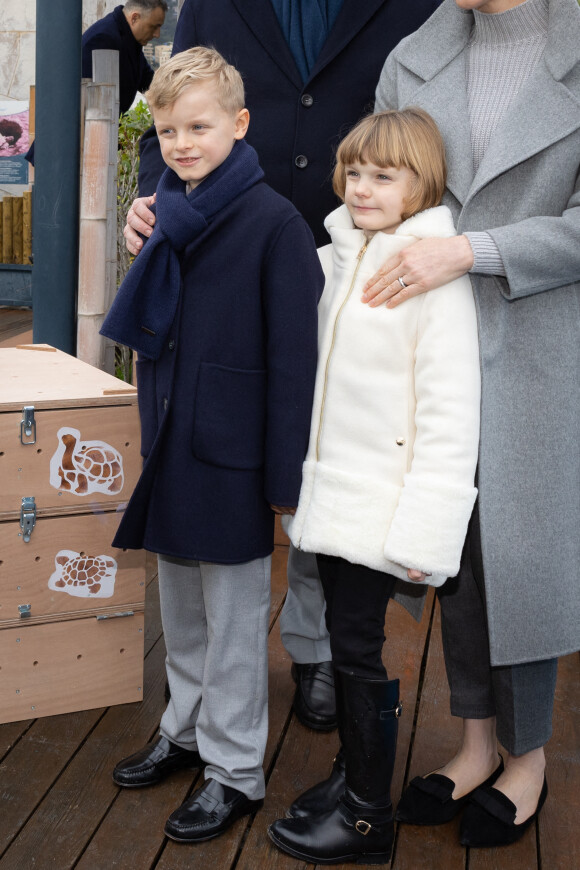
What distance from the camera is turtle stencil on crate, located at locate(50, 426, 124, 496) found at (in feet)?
7.39

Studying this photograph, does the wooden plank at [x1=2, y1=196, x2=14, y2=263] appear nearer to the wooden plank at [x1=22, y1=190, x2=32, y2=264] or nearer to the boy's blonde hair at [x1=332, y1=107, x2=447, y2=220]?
the wooden plank at [x1=22, y1=190, x2=32, y2=264]

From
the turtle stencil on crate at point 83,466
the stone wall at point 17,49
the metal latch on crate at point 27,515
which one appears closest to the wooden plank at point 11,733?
the metal latch on crate at point 27,515

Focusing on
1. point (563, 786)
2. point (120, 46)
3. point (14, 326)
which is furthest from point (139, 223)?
point (14, 326)

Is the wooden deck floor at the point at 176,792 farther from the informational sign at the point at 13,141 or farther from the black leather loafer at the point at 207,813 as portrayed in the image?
the informational sign at the point at 13,141

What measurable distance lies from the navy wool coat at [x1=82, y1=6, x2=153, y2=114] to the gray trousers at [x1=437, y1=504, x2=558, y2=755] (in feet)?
9.37

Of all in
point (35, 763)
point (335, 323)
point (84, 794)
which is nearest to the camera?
point (335, 323)

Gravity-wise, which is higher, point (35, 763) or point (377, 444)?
point (377, 444)

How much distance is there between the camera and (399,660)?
2.77m

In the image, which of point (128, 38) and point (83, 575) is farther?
point (128, 38)

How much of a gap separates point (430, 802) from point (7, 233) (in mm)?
8116

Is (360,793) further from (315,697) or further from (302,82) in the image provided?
(302,82)

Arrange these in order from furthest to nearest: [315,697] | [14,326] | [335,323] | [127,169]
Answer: [14,326] → [127,169] → [315,697] → [335,323]

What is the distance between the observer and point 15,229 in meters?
9.05

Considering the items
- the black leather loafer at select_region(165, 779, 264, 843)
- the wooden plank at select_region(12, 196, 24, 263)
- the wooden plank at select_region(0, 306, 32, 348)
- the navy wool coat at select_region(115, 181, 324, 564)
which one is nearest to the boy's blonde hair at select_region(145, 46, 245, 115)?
the navy wool coat at select_region(115, 181, 324, 564)
